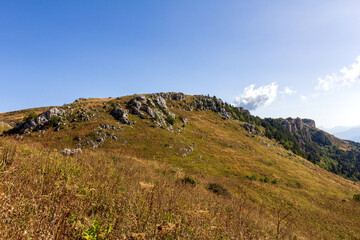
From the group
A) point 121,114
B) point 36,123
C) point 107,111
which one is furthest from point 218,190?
point 36,123

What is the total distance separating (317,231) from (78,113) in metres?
62.3

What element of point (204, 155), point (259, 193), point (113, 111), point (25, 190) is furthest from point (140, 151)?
point (25, 190)

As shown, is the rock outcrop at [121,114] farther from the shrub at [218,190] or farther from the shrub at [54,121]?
the shrub at [218,190]

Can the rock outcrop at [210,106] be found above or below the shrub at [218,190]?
above

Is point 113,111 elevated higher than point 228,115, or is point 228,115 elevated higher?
point 228,115

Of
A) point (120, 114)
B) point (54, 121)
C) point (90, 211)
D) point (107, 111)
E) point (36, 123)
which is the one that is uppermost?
point (107, 111)

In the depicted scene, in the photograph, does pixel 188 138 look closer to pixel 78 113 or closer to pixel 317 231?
pixel 78 113

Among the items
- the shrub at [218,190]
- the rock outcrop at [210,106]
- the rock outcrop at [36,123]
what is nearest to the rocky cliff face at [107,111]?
the rock outcrop at [36,123]

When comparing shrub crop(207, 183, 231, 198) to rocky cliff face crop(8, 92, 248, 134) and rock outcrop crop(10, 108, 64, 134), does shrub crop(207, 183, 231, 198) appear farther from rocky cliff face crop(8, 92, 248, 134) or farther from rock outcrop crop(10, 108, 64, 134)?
rock outcrop crop(10, 108, 64, 134)

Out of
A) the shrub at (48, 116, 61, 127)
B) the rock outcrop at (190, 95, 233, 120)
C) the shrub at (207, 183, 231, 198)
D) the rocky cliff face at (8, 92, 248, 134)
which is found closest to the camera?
the shrub at (207, 183, 231, 198)

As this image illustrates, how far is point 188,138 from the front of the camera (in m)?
58.2

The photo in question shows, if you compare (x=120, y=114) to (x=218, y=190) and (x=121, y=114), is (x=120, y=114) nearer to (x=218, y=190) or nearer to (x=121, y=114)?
(x=121, y=114)

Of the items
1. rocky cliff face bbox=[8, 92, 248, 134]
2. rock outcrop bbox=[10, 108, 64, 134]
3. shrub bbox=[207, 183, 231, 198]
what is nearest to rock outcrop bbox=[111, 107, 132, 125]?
rocky cliff face bbox=[8, 92, 248, 134]

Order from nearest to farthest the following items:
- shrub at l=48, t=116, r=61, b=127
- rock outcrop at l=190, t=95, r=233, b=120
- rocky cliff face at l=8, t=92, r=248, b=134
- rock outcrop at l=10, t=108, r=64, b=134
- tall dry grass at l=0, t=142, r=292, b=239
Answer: tall dry grass at l=0, t=142, r=292, b=239
rock outcrop at l=10, t=108, r=64, b=134
shrub at l=48, t=116, r=61, b=127
rocky cliff face at l=8, t=92, r=248, b=134
rock outcrop at l=190, t=95, r=233, b=120
